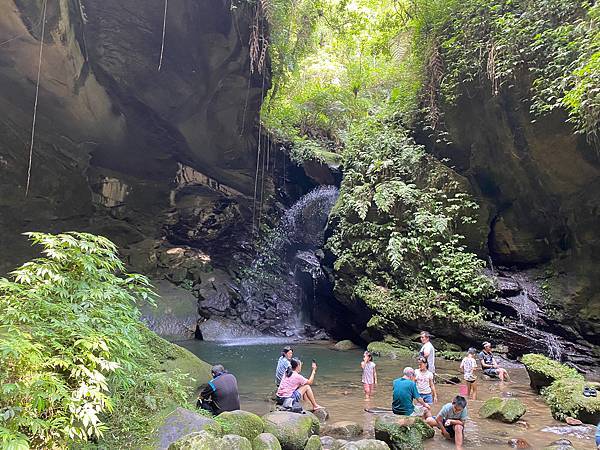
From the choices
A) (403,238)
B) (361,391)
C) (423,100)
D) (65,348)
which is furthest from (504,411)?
(423,100)

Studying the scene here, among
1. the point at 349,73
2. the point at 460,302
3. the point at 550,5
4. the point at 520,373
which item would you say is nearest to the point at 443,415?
the point at 520,373

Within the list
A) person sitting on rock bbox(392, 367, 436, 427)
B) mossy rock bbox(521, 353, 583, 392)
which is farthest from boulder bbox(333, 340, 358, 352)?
person sitting on rock bbox(392, 367, 436, 427)

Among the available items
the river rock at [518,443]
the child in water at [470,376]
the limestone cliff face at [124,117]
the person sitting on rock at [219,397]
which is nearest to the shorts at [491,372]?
the child in water at [470,376]

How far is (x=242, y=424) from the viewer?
493 centimetres

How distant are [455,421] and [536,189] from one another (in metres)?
10.3

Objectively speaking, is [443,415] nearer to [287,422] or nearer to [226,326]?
[287,422]

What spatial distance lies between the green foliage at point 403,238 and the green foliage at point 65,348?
35.1 feet

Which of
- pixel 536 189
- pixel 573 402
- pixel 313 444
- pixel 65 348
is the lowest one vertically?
pixel 313 444

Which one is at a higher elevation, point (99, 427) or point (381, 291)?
point (381, 291)

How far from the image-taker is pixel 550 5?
11.9 meters

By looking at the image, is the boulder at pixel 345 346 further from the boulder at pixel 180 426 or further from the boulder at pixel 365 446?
the boulder at pixel 180 426

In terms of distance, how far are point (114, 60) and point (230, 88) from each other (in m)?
3.95

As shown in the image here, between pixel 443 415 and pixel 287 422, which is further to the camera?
pixel 443 415

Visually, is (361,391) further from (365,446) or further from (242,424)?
(242,424)
